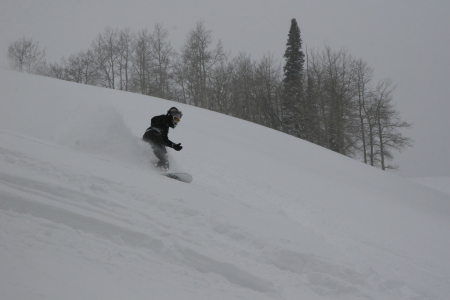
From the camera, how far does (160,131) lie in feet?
24.1

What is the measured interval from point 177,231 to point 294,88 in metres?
30.1

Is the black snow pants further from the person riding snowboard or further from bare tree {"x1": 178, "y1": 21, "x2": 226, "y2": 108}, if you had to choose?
bare tree {"x1": 178, "y1": 21, "x2": 226, "y2": 108}

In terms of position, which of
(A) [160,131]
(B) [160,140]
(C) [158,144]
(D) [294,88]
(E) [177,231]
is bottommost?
(E) [177,231]

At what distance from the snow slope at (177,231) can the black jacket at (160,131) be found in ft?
1.25

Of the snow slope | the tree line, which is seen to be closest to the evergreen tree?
the tree line

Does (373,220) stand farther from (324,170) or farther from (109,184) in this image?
(109,184)

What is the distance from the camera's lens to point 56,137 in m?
7.26

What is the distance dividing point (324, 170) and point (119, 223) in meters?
10.4

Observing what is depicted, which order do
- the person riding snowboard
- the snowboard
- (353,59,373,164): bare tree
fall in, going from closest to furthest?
the snowboard → the person riding snowboard → (353,59,373,164): bare tree

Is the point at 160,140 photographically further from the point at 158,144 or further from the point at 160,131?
the point at 160,131

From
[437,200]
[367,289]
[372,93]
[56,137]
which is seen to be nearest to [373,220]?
[367,289]

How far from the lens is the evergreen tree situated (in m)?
31.3

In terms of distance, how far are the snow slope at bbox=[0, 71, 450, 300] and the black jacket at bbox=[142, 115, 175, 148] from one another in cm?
38

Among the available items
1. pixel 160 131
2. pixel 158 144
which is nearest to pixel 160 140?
pixel 158 144
